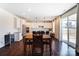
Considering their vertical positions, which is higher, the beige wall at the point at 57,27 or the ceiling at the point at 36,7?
the ceiling at the point at 36,7

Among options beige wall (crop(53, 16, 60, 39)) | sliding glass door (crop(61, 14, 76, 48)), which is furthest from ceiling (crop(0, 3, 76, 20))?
beige wall (crop(53, 16, 60, 39))

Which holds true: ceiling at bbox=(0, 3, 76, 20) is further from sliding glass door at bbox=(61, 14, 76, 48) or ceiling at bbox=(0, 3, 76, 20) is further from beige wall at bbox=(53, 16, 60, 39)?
beige wall at bbox=(53, 16, 60, 39)

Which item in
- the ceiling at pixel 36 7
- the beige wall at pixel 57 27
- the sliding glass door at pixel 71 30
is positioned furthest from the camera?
the beige wall at pixel 57 27

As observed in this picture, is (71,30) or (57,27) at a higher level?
(57,27)

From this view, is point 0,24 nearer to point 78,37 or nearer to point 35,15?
point 35,15

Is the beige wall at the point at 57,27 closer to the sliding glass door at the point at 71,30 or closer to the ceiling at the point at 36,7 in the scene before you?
the ceiling at the point at 36,7

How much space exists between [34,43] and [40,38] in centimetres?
25

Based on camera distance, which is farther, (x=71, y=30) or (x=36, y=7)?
(x=71, y=30)

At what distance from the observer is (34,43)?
3482mm

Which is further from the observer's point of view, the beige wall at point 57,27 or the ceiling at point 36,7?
the beige wall at point 57,27

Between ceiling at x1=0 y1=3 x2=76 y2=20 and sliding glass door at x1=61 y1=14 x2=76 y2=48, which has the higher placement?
ceiling at x1=0 y1=3 x2=76 y2=20

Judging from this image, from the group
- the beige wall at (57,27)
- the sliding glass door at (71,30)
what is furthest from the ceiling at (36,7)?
the beige wall at (57,27)

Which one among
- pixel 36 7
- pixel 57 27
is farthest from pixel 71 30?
pixel 57 27

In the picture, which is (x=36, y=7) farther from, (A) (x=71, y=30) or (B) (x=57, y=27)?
(B) (x=57, y=27)
